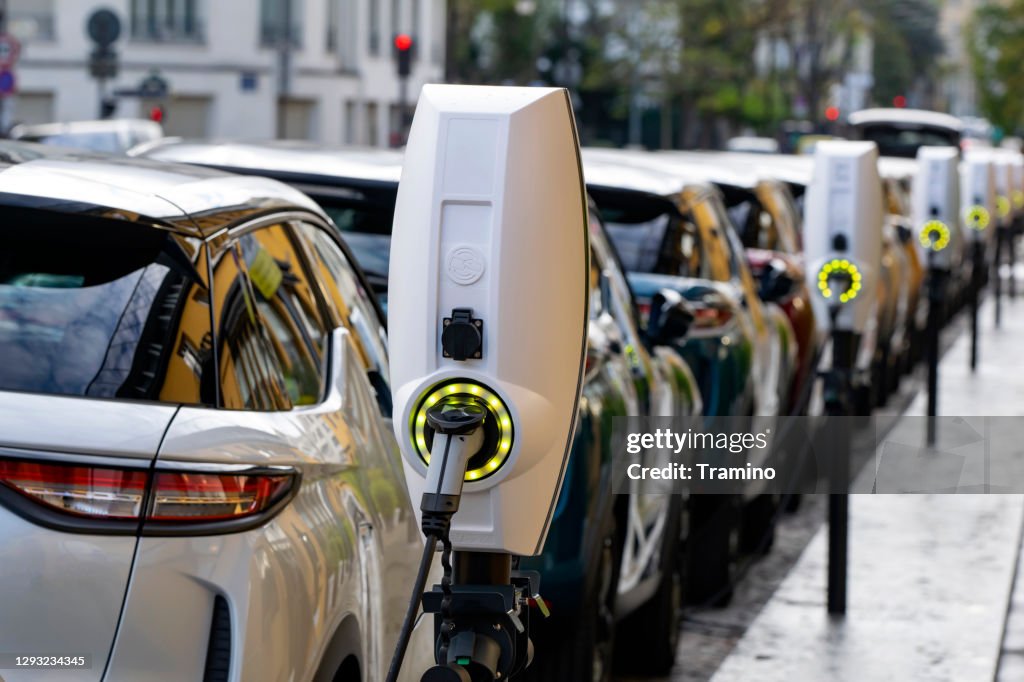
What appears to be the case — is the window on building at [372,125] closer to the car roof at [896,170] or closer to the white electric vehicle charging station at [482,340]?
the car roof at [896,170]

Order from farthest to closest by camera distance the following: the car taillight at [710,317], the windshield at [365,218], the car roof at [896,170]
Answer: the car roof at [896,170] < the car taillight at [710,317] < the windshield at [365,218]

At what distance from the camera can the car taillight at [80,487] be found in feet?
9.41

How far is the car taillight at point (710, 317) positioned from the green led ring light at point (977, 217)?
8806mm

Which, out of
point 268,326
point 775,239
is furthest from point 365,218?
point 775,239

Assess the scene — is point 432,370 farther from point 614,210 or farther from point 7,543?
point 614,210

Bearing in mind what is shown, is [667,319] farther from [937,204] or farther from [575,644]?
[937,204]

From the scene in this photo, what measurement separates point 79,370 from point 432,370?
62 centimetres

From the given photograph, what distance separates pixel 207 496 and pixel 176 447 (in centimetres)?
8

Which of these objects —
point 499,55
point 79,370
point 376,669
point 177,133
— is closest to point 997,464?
point 376,669

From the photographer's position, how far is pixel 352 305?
446 cm

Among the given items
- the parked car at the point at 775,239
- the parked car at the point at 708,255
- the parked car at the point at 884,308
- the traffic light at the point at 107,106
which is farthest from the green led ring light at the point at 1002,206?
the parked car at the point at 708,255

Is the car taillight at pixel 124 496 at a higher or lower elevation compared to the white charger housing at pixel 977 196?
higher

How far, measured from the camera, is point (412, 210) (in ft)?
9.34

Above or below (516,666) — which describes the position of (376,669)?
below
